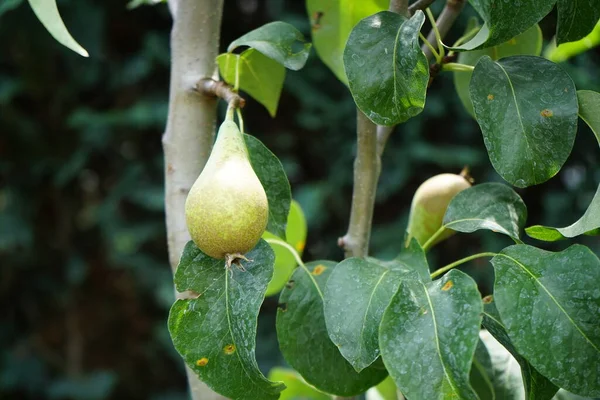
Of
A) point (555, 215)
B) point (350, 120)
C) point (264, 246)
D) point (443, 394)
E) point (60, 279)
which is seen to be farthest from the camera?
point (60, 279)

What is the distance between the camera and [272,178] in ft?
1.72

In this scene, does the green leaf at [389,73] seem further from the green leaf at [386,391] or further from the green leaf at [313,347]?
the green leaf at [386,391]

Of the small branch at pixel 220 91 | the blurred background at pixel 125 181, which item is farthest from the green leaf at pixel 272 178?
the blurred background at pixel 125 181

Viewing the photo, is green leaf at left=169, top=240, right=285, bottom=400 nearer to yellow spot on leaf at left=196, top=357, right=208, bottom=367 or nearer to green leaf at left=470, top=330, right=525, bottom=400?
yellow spot on leaf at left=196, top=357, right=208, bottom=367

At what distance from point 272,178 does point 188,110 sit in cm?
12

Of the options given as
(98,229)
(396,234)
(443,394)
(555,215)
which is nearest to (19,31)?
(98,229)

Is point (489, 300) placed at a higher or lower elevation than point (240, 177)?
lower

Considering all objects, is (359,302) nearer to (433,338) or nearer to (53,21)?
(433,338)

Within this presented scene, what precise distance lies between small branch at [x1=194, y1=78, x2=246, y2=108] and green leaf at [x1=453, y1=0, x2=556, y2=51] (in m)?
0.17

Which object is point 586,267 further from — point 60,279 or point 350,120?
point 60,279

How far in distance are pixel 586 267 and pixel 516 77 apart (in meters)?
0.14

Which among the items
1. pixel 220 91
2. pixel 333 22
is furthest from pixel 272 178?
pixel 333 22

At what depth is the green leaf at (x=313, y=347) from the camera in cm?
52

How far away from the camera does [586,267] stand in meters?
0.41
